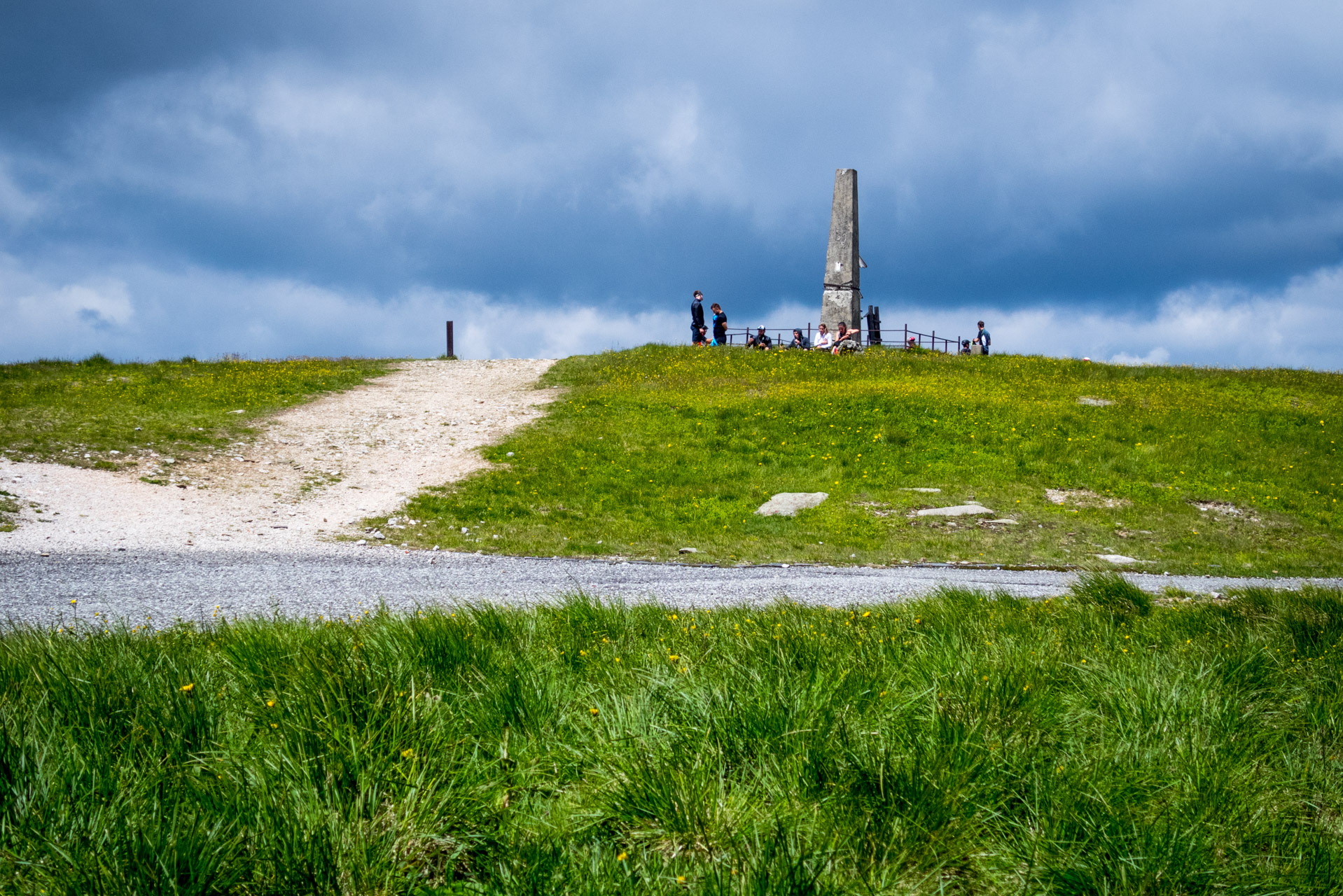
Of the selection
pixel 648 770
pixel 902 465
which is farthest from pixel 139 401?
pixel 648 770

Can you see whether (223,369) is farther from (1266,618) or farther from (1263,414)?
(1263,414)

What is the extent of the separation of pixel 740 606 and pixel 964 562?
309 inches

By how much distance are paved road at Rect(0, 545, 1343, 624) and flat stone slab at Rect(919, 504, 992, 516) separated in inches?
136

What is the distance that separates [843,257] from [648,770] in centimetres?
3327

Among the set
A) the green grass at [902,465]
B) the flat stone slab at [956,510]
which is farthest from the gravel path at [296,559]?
the flat stone slab at [956,510]

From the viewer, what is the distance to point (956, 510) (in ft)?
53.5

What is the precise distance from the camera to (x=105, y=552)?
1091 cm

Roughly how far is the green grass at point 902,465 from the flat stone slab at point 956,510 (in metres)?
0.41

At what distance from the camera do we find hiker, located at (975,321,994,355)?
37.2 metres

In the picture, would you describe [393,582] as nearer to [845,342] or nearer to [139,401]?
[139,401]

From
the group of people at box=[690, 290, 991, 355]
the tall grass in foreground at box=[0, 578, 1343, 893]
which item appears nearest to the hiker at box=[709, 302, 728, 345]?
the group of people at box=[690, 290, 991, 355]

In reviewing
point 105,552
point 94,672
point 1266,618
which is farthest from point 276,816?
point 105,552

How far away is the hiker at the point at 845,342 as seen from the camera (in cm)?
3203

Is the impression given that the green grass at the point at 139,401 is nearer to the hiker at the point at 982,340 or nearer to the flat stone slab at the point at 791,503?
the flat stone slab at the point at 791,503
